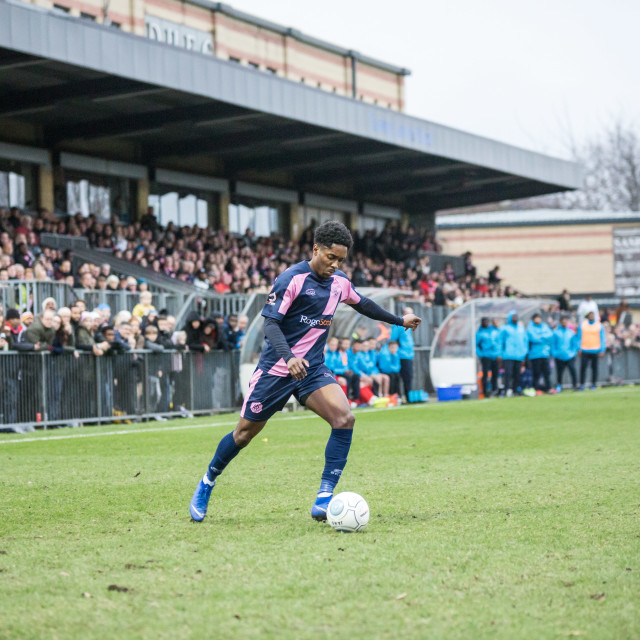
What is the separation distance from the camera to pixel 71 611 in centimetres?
448

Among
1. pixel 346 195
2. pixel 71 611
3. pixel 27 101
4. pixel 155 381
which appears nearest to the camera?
pixel 71 611

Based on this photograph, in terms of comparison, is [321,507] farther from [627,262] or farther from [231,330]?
[627,262]

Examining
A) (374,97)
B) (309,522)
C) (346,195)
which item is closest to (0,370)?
(309,522)

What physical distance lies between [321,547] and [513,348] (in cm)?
1959

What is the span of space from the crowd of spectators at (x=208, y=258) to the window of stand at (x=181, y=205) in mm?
1356

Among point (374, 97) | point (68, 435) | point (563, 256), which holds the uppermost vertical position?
point (374, 97)

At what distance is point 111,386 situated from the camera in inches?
670

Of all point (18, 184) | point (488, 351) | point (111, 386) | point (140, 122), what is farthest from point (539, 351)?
point (18, 184)

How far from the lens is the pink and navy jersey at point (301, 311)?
6.94 metres

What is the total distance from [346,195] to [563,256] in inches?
620

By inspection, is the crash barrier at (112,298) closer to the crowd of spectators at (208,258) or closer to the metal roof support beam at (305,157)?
the crowd of spectators at (208,258)

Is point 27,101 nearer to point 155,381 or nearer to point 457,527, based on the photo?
point 155,381

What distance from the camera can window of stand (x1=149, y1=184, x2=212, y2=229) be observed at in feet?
105

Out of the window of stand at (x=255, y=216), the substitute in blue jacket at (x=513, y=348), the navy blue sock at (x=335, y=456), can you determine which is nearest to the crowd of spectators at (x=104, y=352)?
the substitute in blue jacket at (x=513, y=348)
